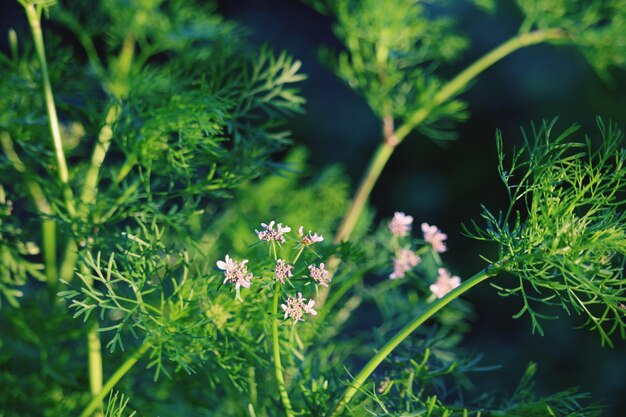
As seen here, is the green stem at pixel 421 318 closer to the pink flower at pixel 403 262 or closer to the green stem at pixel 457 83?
the pink flower at pixel 403 262

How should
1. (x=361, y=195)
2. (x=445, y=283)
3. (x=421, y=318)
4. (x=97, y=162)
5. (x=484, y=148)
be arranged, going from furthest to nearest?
1. (x=484, y=148)
2. (x=361, y=195)
3. (x=97, y=162)
4. (x=445, y=283)
5. (x=421, y=318)

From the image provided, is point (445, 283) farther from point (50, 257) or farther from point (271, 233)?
point (50, 257)

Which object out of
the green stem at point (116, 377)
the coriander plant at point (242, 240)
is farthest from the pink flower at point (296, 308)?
the green stem at point (116, 377)

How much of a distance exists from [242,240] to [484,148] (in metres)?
1.43

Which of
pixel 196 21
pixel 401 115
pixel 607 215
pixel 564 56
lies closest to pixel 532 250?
pixel 607 215

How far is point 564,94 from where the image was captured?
181 cm

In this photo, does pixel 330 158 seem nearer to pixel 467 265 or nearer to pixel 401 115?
pixel 467 265

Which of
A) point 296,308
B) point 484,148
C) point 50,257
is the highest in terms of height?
point 296,308

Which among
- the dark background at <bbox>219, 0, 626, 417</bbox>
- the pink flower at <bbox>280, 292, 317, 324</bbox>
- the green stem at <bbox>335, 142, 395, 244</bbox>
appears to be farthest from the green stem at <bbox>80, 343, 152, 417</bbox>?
the dark background at <bbox>219, 0, 626, 417</bbox>

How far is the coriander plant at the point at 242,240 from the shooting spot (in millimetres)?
400

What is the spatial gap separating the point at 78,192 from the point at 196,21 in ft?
1.04

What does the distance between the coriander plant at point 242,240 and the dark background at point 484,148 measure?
0.90m

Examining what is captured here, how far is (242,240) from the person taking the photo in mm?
562

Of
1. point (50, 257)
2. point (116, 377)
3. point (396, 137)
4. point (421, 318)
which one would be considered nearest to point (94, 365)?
point (116, 377)
